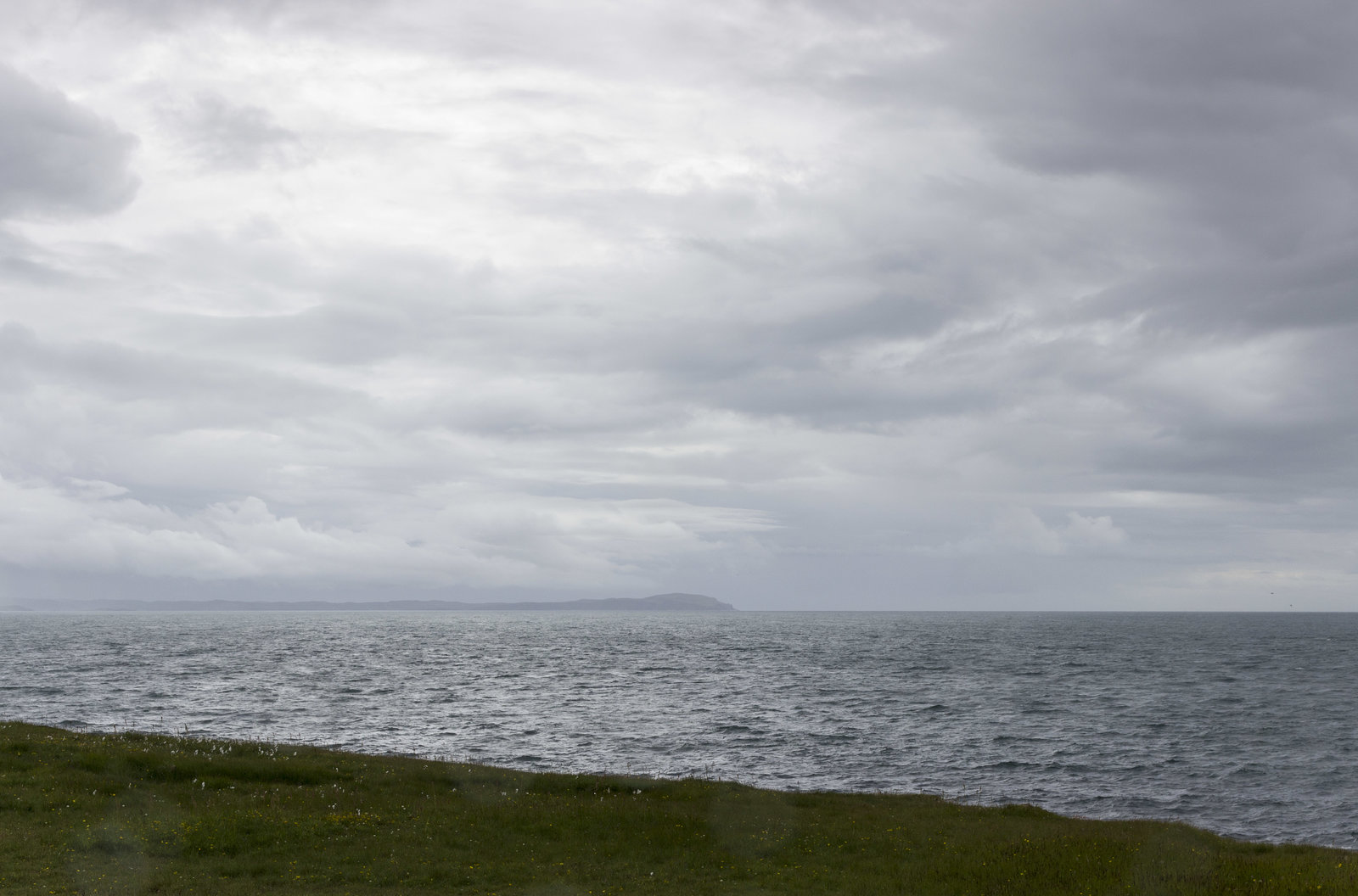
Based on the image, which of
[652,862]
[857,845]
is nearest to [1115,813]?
[857,845]

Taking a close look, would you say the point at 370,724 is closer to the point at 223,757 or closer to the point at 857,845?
the point at 223,757

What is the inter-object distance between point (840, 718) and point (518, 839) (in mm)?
47926

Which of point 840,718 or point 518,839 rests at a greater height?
point 518,839

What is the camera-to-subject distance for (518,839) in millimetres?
27359

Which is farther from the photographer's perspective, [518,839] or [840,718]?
[840,718]

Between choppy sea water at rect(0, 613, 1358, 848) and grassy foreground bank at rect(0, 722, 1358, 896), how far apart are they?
12975 millimetres

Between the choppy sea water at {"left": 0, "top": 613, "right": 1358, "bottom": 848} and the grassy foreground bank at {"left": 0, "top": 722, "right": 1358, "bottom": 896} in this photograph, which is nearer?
the grassy foreground bank at {"left": 0, "top": 722, "right": 1358, "bottom": 896}

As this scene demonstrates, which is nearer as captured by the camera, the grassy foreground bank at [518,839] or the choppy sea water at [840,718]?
the grassy foreground bank at [518,839]

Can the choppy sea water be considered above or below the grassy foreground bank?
below

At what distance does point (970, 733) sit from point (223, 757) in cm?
4662

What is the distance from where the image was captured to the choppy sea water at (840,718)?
48219mm

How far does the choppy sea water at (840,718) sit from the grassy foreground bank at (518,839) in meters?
13.0

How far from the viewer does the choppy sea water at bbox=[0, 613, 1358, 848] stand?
48.2 m

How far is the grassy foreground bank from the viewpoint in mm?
22812
